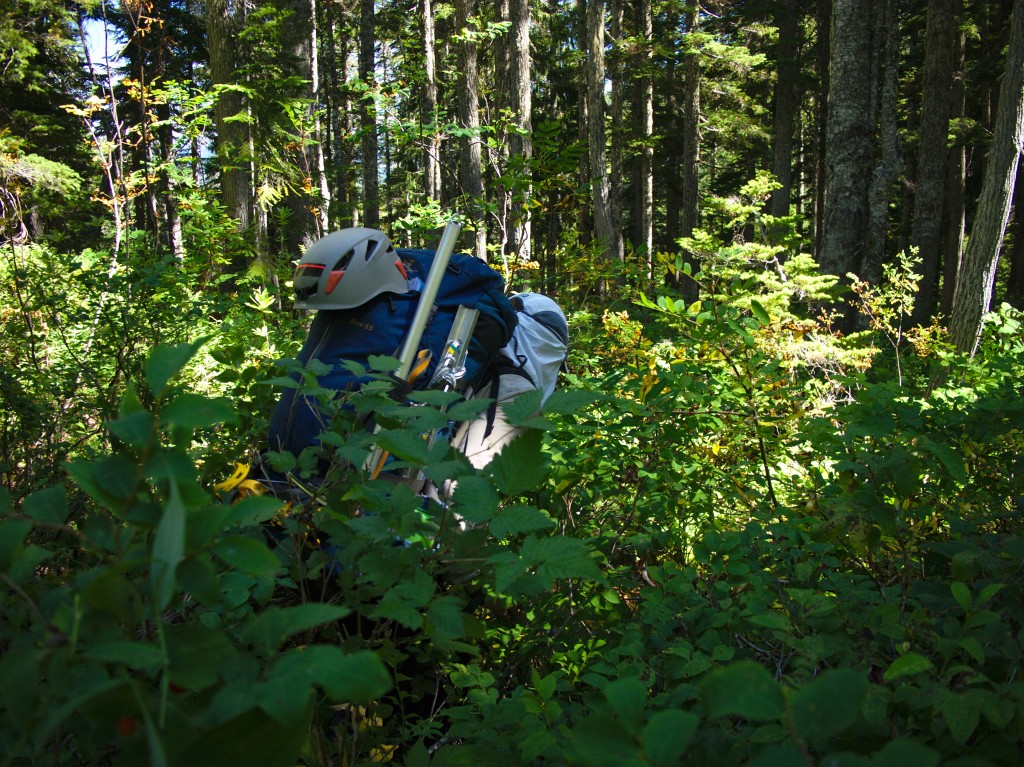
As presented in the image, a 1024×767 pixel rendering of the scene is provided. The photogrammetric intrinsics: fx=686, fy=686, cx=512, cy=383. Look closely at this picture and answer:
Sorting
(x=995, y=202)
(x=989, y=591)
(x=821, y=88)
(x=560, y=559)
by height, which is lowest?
(x=989, y=591)

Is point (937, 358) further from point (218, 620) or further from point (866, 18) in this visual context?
point (218, 620)

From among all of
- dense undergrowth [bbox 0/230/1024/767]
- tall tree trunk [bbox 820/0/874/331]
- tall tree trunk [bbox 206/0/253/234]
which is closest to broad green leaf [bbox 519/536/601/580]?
dense undergrowth [bbox 0/230/1024/767]

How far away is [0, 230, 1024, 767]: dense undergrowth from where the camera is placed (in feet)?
2.34

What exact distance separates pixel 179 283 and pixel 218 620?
15.0 feet

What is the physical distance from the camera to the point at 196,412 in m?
0.75

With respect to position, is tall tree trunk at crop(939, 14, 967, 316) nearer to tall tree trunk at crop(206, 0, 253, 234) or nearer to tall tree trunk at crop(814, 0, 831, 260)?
tall tree trunk at crop(814, 0, 831, 260)

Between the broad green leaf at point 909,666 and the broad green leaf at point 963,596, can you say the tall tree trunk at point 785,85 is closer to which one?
the broad green leaf at point 963,596

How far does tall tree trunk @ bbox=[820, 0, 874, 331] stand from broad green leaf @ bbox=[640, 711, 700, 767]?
24.5 ft

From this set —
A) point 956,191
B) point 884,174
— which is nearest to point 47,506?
point 884,174

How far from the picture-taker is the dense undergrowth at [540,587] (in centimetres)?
71

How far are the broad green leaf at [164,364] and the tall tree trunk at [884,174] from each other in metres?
8.02

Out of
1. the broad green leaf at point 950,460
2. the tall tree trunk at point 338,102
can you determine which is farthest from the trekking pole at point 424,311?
the tall tree trunk at point 338,102

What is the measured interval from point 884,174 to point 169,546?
37.4 ft

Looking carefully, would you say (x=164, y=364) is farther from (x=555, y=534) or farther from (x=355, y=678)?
(x=555, y=534)
